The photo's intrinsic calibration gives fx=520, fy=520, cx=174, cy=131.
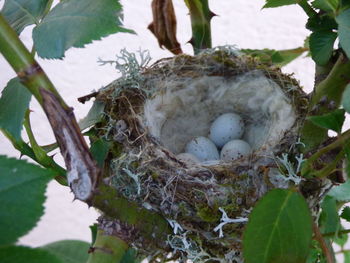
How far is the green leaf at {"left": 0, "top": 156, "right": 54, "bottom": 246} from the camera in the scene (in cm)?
17

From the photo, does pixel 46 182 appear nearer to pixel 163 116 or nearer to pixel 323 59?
pixel 323 59

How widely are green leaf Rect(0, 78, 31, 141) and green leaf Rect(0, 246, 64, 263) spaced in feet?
0.49

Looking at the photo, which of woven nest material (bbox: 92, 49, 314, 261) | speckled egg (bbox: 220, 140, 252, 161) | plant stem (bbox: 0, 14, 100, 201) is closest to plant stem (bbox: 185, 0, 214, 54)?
woven nest material (bbox: 92, 49, 314, 261)

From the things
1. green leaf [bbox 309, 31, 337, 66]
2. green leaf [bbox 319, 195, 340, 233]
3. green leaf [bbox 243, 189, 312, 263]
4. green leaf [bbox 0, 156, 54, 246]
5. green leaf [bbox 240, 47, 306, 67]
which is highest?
green leaf [bbox 0, 156, 54, 246]

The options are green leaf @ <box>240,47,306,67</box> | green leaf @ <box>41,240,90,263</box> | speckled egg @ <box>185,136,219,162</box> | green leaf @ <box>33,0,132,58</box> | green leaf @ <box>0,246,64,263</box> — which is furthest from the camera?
speckled egg @ <box>185,136,219,162</box>

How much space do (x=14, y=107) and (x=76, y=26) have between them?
7cm

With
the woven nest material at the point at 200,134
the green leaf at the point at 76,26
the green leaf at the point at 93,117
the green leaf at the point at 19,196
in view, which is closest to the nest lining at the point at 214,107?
the woven nest material at the point at 200,134

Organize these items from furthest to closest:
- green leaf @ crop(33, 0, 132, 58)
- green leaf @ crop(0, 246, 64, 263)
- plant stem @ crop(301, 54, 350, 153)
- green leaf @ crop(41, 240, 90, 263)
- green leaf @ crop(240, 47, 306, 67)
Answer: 1. green leaf @ crop(240, 47, 306, 67)
2. green leaf @ crop(41, 240, 90, 263)
3. plant stem @ crop(301, 54, 350, 153)
4. green leaf @ crop(33, 0, 132, 58)
5. green leaf @ crop(0, 246, 64, 263)

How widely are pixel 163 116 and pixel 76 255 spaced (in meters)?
0.27

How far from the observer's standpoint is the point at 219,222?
0.47m

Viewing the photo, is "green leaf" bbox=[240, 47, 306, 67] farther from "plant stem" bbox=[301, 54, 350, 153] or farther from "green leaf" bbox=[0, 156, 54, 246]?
"green leaf" bbox=[0, 156, 54, 246]

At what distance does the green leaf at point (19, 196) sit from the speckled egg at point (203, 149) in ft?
1.72

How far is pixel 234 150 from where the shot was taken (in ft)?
2.30

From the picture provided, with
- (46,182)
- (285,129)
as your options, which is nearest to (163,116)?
(285,129)
